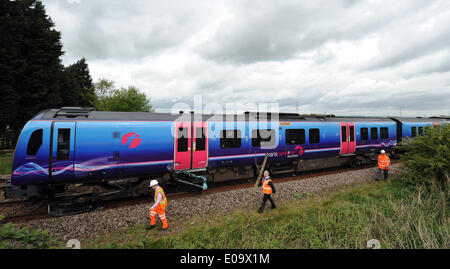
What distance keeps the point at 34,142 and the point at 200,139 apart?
5544 mm

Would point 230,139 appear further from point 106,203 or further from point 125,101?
point 125,101

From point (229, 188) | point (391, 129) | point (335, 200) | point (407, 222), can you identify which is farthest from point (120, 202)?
point (391, 129)

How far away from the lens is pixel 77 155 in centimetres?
622

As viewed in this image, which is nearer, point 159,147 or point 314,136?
point 159,147

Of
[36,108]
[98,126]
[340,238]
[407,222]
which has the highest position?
[36,108]

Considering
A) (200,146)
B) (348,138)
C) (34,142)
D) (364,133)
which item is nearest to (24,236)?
(34,142)

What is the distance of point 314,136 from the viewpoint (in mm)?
10742

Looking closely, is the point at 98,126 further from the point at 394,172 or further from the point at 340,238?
the point at 394,172

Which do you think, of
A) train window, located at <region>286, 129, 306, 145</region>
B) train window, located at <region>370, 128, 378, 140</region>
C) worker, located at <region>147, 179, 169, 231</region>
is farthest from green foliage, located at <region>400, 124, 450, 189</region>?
worker, located at <region>147, 179, 169, 231</region>

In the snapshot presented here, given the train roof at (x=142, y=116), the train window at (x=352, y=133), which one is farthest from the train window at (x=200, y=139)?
the train window at (x=352, y=133)

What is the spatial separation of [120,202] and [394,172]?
1513 centimetres

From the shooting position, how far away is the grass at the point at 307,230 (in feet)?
15.2

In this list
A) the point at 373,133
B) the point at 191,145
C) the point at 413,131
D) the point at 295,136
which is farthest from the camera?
the point at 413,131

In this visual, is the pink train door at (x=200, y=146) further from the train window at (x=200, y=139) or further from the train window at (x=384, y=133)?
the train window at (x=384, y=133)
